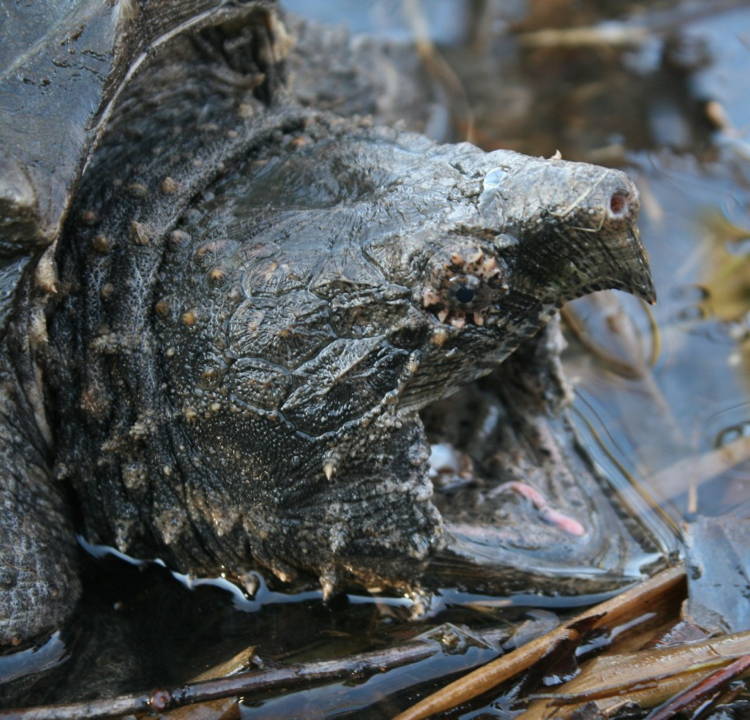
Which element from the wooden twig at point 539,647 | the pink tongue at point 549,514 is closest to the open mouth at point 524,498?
the pink tongue at point 549,514

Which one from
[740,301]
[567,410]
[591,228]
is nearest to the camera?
[591,228]

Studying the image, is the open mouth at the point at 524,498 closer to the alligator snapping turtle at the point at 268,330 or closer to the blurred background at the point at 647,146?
the alligator snapping turtle at the point at 268,330

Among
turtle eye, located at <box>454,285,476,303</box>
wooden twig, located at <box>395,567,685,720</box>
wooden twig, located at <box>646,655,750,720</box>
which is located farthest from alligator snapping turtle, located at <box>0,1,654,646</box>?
wooden twig, located at <box>646,655,750,720</box>

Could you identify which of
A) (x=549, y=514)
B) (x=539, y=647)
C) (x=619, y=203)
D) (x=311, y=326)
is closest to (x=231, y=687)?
(x=539, y=647)

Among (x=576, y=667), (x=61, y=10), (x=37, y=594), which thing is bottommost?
(x=576, y=667)

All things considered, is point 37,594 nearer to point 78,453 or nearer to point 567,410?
point 78,453

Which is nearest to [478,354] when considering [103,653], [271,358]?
[271,358]

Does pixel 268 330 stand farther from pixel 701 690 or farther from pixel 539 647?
pixel 701 690
